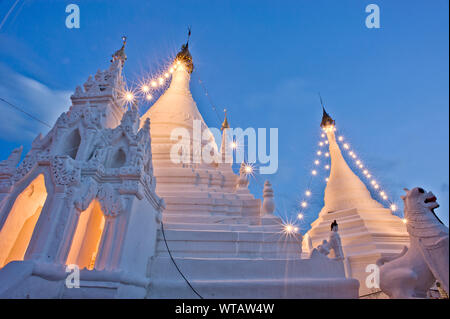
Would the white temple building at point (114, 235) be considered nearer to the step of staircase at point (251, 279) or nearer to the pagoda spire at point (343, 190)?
the step of staircase at point (251, 279)

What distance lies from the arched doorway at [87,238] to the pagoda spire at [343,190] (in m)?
13.2

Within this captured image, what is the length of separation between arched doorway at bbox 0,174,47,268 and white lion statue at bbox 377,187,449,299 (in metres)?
7.97

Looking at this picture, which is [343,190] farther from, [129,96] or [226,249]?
[129,96]

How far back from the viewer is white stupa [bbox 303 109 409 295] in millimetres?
11852

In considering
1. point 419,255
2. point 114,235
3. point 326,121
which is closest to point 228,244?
point 114,235

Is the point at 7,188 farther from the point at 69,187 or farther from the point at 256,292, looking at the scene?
the point at 256,292

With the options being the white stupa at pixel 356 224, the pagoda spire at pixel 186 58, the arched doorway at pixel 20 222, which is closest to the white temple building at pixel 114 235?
the arched doorway at pixel 20 222

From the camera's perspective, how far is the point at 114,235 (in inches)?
223

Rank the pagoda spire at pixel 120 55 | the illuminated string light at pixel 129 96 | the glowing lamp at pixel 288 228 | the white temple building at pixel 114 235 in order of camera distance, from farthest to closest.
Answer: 1. the pagoda spire at pixel 120 55
2. the illuminated string light at pixel 129 96
3. the glowing lamp at pixel 288 228
4. the white temple building at pixel 114 235

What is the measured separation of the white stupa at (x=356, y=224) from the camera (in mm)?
11852
